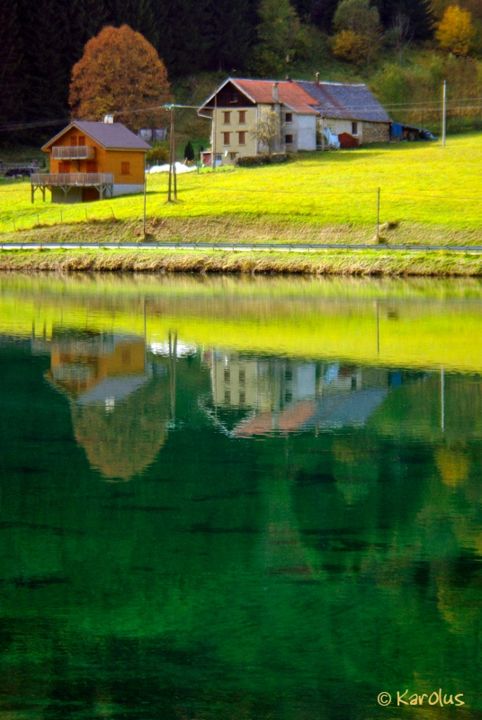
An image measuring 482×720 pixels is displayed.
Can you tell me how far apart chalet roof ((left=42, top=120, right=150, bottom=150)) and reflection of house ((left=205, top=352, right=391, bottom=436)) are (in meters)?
49.5

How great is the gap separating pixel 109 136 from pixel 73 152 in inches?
98.5

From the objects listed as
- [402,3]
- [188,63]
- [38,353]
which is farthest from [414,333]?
[402,3]

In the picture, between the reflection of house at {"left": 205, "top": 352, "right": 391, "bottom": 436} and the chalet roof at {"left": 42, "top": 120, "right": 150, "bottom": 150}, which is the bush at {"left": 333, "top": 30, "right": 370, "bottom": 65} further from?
the reflection of house at {"left": 205, "top": 352, "right": 391, "bottom": 436}

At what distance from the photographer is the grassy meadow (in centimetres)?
6506

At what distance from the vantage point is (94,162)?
8488cm

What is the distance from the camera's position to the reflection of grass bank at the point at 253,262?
5644 cm

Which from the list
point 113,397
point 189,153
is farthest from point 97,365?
point 189,153

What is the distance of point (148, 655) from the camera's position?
1418cm

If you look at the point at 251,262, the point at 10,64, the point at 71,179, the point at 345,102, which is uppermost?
the point at 10,64

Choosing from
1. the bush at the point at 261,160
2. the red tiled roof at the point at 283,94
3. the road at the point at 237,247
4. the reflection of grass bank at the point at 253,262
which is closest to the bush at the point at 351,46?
the red tiled roof at the point at 283,94

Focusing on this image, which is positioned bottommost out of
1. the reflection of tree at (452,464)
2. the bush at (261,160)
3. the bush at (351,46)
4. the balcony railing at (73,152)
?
the reflection of tree at (452,464)

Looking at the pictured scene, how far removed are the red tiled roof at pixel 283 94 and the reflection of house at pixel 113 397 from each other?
192 feet

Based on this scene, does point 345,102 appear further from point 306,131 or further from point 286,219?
point 286,219

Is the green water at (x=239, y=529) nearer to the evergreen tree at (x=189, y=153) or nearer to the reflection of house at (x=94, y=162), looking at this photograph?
the reflection of house at (x=94, y=162)
